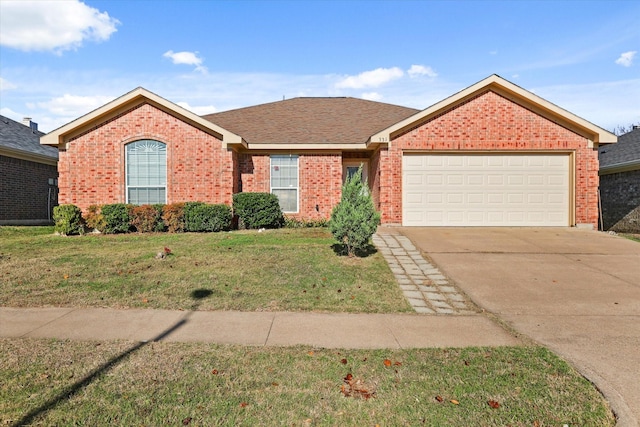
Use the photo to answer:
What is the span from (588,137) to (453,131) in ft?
14.7

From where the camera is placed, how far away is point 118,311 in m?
5.23

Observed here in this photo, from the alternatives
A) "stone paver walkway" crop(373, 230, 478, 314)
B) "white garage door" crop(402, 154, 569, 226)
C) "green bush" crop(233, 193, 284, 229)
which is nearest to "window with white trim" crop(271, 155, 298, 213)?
"green bush" crop(233, 193, 284, 229)

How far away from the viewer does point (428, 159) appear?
12477 mm

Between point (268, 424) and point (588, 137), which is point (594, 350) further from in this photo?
point (588, 137)

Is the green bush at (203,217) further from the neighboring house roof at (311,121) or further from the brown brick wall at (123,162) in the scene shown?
the neighboring house roof at (311,121)

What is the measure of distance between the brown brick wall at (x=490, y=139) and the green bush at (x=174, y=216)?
6762mm

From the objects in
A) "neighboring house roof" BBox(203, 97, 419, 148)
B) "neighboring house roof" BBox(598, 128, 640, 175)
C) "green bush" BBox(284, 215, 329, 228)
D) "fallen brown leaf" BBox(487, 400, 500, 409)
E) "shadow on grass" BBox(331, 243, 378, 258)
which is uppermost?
"neighboring house roof" BBox(203, 97, 419, 148)

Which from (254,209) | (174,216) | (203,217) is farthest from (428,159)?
(174,216)

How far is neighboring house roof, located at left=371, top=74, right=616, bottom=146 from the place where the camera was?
11969mm

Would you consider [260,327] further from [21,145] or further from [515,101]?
[21,145]

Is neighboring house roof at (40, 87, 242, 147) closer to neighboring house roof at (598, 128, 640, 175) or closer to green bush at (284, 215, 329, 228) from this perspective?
green bush at (284, 215, 329, 228)

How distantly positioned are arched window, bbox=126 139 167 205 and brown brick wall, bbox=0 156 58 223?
641cm

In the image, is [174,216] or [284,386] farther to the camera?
[174,216]

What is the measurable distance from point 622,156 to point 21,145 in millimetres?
25496
